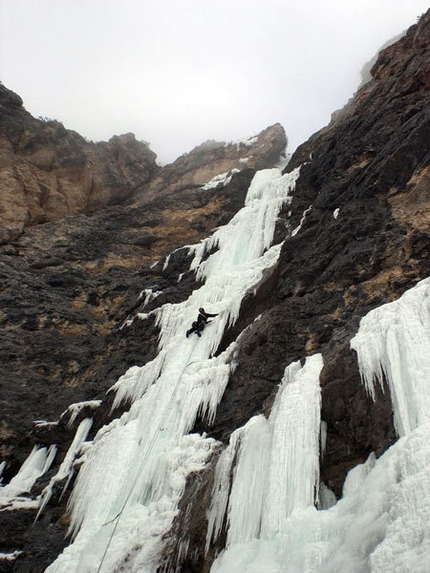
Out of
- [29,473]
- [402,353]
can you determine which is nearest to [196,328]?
[29,473]

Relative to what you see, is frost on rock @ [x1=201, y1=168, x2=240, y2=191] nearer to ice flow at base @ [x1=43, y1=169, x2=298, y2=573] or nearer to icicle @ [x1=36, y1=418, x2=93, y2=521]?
ice flow at base @ [x1=43, y1=169, x2=298, y2=573]

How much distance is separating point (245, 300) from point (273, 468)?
18.6 ft

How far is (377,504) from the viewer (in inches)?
172

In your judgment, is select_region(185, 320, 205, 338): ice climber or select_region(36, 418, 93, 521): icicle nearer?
select_region(36, 418, 93, 521): icicle

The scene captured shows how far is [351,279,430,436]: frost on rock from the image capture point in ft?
17.4

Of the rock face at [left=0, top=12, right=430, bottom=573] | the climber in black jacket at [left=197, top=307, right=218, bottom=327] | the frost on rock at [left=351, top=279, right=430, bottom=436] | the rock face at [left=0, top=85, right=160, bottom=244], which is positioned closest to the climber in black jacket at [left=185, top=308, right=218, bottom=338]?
the climber in black jacket at [left=197, top=307, right=218, bottom=327]

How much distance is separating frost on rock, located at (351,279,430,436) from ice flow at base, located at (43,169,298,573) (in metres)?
3.02

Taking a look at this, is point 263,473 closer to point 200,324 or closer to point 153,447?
point 153,447

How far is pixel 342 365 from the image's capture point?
21.8ft

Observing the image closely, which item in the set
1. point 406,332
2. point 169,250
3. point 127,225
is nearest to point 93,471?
point 406,332

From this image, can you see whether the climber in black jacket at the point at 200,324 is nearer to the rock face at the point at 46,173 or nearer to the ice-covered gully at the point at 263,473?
the ice-covered gully at the point at 263,473

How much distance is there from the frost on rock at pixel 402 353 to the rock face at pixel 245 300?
23 cm

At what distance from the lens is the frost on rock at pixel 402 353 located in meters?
5.29

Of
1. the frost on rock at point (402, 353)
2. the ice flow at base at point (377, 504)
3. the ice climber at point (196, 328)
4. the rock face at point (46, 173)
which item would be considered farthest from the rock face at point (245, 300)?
the ice climber at point (196, 328)
